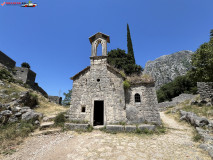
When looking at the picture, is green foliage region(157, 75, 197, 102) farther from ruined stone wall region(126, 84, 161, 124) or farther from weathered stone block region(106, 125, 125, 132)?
weathered stone block region(106, 125, 125, 132)

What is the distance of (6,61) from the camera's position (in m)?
19.2

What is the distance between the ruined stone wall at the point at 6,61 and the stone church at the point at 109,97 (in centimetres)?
1816

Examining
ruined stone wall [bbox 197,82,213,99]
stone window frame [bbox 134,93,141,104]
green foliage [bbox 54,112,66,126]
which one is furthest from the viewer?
ruined stone wall [bbox 197,82,213,99]

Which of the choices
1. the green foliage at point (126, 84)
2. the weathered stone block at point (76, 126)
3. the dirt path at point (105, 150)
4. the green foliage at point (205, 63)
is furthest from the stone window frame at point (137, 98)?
the green foliage at point (205, 63)

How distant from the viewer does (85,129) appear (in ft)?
25.5

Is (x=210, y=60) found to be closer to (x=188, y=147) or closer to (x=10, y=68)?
(x=188, y=147)

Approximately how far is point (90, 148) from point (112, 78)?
6.17 m

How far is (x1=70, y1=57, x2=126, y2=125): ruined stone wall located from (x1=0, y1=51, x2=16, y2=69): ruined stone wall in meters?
18.4

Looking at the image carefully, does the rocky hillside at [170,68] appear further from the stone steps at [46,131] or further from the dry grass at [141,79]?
the stone steps at [46,131]

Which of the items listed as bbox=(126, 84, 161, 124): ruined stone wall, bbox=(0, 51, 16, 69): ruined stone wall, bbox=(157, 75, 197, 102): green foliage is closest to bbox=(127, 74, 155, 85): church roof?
bbox=(126, 84, 161, 124): ruined stone wall

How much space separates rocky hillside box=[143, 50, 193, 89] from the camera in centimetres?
6400

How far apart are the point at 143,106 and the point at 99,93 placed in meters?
4.17

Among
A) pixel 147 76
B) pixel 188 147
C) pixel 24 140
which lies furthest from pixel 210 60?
pixel 24 140

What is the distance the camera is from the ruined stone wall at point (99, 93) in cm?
877
